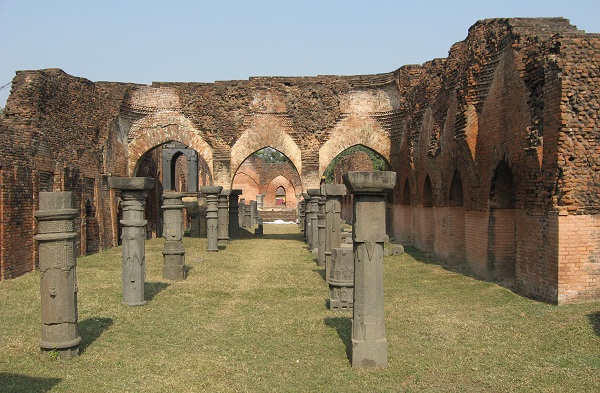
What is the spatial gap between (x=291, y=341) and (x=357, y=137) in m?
15.5

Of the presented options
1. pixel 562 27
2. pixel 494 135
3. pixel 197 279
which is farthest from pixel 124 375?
pixel 562 27

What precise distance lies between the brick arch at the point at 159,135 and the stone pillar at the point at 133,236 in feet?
41.4

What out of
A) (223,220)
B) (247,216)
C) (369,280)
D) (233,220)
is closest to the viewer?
(369,280)

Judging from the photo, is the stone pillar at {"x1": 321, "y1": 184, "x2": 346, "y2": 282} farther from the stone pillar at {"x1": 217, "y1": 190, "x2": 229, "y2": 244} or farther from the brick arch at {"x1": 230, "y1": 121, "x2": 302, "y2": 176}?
the brick arch at {"x1": 230, "y1": 121, "x2": 302, "y2": 176}

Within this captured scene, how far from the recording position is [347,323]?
25.8 feet

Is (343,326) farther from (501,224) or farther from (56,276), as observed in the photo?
(501,224)

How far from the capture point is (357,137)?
2181 centimetres

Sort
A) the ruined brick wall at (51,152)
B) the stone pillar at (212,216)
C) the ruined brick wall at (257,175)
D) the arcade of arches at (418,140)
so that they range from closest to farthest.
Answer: the arcade of arches at (418,140) < the ruined brick wall at (51,152) < the stone pillar at (212,216) < the ruined brick wall at (257,175)

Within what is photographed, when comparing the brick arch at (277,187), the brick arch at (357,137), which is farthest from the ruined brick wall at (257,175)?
the brick arch at (357,137)

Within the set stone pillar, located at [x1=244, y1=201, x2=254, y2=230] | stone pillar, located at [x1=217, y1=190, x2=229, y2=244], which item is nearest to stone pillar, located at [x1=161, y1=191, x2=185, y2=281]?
stone pillar, located at [x1=217, y1=190, x2=229, y2=244]

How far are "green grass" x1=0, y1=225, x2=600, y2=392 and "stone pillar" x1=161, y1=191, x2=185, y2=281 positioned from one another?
634 mm

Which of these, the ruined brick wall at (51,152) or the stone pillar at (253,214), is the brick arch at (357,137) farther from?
the stone pillar at (253,214)

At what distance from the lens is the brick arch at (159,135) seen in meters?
21.6

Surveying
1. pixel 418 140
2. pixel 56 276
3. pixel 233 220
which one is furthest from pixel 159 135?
Answer: pixel 56 276
